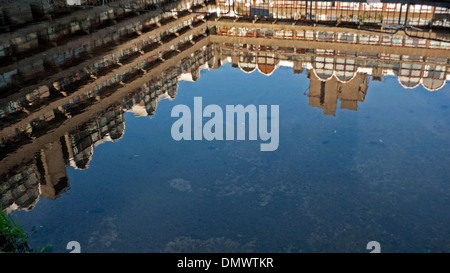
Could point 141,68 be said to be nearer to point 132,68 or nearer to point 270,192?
point 132,68

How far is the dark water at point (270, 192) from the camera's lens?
722cm

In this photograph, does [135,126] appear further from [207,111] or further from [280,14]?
[280,14]

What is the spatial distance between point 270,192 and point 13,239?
180 inches

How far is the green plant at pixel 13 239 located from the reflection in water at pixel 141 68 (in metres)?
0.84

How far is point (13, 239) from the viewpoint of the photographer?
732 centimetres

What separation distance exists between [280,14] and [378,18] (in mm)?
4730

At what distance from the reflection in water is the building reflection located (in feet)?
0.11

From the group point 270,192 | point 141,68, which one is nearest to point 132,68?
point 141,68

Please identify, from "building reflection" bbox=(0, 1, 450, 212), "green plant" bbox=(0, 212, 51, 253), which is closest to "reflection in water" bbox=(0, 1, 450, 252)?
"building reflection" bbox=(0, 1, 450, 212)

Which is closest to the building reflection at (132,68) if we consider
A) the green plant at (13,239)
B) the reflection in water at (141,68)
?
the reflection in water at (141,68)

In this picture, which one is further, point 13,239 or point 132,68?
point 132,68

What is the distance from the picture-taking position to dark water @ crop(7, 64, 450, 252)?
7.22 m

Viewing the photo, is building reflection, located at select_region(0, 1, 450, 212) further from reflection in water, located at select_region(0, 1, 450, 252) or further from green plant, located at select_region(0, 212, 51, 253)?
green plant, located at select_region(0, 212, 51, 253)

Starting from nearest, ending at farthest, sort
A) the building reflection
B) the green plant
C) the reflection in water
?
the green plant < the reflection in water < the building reflection
